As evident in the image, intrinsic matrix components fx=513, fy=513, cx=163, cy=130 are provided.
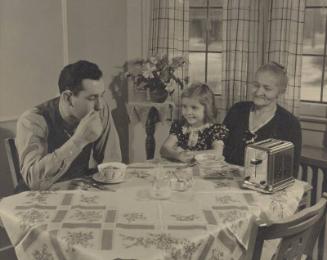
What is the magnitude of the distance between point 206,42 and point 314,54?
75cm

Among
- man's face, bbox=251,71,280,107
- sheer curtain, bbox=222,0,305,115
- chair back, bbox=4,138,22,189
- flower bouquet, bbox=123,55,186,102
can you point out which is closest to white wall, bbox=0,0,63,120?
chair back, bbox=4,138,22,189

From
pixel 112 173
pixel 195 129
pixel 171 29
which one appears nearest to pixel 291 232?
pixel 112 173

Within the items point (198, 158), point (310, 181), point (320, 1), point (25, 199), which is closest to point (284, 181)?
point (198, 158)

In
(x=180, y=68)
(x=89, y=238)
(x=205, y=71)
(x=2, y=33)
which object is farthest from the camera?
(x=205, y=71)

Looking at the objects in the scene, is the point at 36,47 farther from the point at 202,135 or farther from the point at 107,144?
the point at 202,135

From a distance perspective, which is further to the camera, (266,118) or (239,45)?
(239,45)

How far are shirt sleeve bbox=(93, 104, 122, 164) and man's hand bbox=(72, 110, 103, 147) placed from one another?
0.06 metres

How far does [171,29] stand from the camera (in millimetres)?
3463

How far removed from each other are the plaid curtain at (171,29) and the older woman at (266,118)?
67 cm

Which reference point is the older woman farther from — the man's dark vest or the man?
the man's dark vest

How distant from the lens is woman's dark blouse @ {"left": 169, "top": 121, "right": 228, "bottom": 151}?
2828 mm

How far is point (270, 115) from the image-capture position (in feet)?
9.47

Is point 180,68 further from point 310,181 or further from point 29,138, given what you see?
point 29,138

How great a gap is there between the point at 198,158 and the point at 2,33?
130cm
